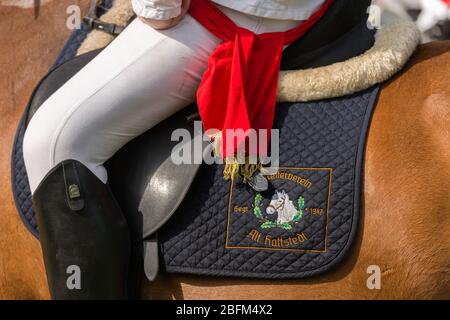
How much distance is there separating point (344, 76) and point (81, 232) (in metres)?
0.93

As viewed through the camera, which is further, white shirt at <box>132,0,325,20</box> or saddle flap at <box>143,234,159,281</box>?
saddle flap at <box>143,234,159,281</box>

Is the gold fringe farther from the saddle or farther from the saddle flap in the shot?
the saddle flap

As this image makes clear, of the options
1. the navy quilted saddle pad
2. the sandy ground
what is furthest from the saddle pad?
the sandy ground

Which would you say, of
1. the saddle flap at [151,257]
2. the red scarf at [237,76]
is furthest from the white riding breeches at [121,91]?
the saddle flap at [151,257]

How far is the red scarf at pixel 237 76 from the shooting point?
2.01 metres

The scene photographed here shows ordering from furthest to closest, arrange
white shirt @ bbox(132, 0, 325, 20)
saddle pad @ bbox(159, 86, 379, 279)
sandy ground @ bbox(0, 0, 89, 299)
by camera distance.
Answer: sandy ground @ bbox(0, 0, 89, 299), saddle pad @ bbox(159, 86, 379, 279), white shirt @ bbox(132, 0, 325, 20)

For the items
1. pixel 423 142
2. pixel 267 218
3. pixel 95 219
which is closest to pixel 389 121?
pixel 423 142

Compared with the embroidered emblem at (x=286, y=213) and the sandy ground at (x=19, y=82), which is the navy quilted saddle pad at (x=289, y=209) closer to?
the embroidered emblem at (x=286, y=213)

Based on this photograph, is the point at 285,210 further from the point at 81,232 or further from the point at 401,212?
the point at 81,232

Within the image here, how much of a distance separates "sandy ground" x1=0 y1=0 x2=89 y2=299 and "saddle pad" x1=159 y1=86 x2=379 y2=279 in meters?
0.51

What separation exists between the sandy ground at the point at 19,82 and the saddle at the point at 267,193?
82 mm

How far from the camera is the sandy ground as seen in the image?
89.3 inches

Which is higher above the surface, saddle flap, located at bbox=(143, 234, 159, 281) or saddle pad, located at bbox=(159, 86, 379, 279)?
saddle pad, located at bbox=(159, 86, 379, 279)

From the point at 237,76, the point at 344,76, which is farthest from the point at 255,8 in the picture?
the point at 344,76
